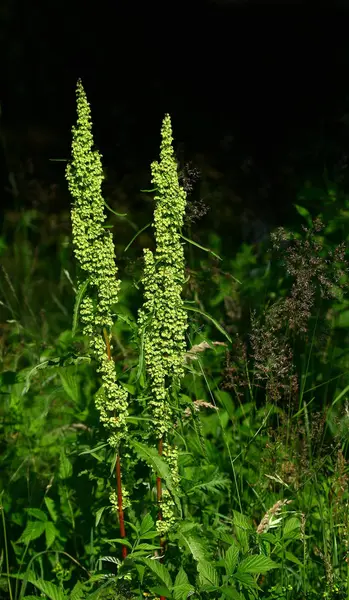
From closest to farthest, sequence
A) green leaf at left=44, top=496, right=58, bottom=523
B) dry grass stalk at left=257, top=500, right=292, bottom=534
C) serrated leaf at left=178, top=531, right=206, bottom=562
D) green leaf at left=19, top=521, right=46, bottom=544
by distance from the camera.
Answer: serrated leaf at left=178, top=531, right=206, bottom=562
dry grass stalk at left=257, top=500, right=292, bottom=534
green leaf at left=19, top=521, right=46, bottom=544
green leaf at left=44, top=496, right=58, bottom=523

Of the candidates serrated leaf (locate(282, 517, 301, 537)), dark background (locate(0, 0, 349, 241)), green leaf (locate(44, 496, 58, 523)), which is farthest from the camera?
dark background (locate(0, 0, 349, 241))

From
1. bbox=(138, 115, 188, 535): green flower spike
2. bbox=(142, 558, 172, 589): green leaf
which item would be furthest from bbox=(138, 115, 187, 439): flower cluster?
bbox=(142, 558, 172, 589): green leaf

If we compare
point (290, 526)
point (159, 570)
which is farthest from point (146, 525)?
point (290, 526)

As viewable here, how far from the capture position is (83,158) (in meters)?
2.77

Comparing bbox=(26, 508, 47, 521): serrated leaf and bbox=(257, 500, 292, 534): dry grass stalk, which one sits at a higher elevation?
bbox=(257, 500, 292, 534): dry grass stalk

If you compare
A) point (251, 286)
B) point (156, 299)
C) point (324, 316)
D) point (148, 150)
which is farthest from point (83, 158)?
point (148, 150)

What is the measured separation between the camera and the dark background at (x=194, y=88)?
5520 millimetres

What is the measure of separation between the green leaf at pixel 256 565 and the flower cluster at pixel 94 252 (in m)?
0.51

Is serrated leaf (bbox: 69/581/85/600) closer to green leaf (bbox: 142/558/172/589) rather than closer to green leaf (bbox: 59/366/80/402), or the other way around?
green leaf (bbox: 142/558/172/589)

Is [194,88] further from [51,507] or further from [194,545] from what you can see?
[194,545]

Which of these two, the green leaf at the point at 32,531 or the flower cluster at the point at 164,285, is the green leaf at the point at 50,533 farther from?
the flower cluster at the point at 164,285

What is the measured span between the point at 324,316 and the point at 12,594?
5.51 ft

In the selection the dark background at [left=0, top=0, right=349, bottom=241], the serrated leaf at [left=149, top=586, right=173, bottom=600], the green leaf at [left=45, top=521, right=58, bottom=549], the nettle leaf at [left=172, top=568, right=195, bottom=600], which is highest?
the dark background at [left=0, top=0, right=349, bottom=241]

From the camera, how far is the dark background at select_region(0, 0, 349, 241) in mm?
5520
